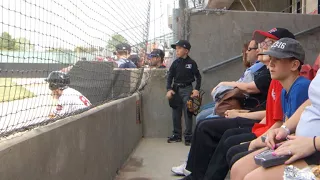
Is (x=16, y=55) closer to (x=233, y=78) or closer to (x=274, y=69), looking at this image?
(x=274, y=69)

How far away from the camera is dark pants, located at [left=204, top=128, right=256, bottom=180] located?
3213 mm

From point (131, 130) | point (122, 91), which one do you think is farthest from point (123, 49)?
point (131, 130)

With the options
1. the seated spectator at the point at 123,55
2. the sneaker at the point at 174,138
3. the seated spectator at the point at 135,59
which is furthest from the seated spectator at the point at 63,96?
the seated spectator at the point at 135,59

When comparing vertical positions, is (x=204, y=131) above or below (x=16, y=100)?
below

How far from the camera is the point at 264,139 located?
276 centimetres

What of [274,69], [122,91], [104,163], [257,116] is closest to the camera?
[274,69]

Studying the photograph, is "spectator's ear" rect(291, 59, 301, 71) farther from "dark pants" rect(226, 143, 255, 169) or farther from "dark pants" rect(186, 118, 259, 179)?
"dark pants" rect(186, 118, 259, 179)

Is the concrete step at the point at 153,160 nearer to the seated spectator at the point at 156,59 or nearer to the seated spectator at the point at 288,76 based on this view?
the seated spectator at the point at 156,59

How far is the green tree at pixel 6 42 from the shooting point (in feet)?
7.54

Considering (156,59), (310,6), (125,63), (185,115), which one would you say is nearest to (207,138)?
(185,115)

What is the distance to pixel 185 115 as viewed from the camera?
21.5 ft

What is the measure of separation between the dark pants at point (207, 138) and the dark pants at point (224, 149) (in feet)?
0.67

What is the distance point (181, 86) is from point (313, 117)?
14.0 ft

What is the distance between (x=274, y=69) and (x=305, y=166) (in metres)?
0.83
